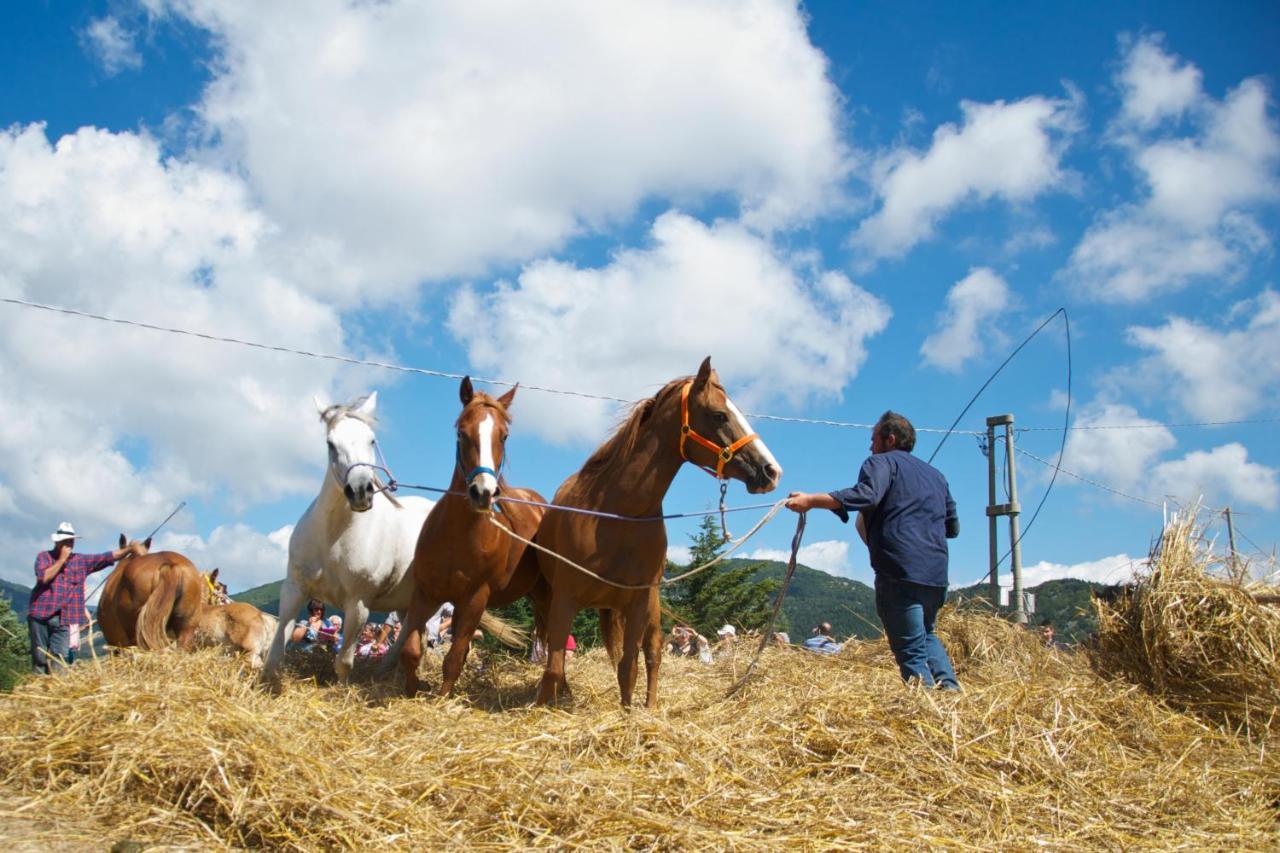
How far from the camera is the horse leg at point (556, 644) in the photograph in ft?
16.4

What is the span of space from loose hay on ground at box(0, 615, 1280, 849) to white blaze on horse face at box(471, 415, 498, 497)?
1.22 metres

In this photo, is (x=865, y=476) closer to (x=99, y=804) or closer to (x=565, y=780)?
(x=565, y=780)

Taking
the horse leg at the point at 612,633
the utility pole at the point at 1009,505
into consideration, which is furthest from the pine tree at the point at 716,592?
the horse leg at the point at 612,633

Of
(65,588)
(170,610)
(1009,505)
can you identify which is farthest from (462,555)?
(1009,505)

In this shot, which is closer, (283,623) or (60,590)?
(283,623)

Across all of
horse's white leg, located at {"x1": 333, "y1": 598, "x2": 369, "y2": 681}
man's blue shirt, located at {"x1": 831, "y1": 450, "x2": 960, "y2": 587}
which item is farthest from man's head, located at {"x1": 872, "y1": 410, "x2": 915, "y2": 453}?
horse's white leg, located at {"x1": 333, "y1": 598, "x2": 369, "y2": 681}

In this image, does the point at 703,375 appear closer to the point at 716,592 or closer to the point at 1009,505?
the point at 1009,505

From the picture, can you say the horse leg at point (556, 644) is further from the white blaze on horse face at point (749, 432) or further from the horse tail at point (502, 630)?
the horse tail at point (502, 630)

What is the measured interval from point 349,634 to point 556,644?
6.31ft

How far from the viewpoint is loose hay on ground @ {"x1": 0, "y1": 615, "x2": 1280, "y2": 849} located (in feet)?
9.06

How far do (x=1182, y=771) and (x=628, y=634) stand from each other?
2875 mm

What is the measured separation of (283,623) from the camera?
6.00 meters

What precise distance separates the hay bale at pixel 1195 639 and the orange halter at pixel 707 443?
2.61 meters

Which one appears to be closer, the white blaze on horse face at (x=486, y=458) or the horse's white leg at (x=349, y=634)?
the white blaze on horse face at (x=486, y=458)
